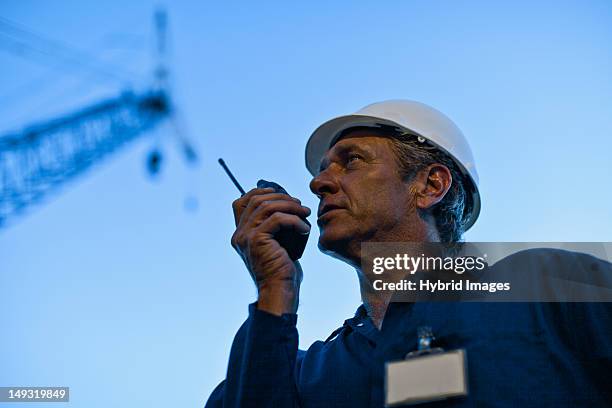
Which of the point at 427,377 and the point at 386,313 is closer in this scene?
the point at 427,377

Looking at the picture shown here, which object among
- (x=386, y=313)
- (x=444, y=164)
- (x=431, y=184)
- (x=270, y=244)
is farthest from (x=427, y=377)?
(x=444, y=164)

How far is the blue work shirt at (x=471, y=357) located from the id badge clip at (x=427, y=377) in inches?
1.6

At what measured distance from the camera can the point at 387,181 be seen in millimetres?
3740

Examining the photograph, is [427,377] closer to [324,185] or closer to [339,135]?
[324,185]

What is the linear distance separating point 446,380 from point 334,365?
69cm

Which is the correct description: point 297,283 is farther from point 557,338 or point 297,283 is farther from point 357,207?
point 557,338

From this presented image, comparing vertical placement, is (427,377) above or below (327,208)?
below

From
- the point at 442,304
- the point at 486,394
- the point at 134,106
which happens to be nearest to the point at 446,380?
the point at 486,394

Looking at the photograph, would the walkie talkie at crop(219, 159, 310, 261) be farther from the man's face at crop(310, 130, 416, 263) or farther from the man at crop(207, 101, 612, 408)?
the man's face at crop(310, 130, 416, 263)

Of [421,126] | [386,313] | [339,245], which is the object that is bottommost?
[386,313]

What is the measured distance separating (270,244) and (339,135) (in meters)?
1.11

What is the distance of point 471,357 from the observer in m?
2.91

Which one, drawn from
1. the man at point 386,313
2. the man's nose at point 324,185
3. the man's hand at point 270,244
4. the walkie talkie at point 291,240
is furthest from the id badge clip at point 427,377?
the man's nose at point 324,185

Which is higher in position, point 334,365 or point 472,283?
point 472,283
